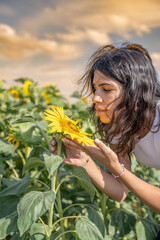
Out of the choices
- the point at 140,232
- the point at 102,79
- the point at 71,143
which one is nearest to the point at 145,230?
the point at 140,232

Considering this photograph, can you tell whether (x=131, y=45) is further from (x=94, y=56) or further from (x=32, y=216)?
(x=32, y=216)

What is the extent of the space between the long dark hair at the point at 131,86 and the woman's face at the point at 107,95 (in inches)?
0.6

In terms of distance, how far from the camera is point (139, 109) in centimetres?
139

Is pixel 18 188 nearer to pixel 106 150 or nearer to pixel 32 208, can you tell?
pixel 32 208

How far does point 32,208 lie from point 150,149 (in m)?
0.66

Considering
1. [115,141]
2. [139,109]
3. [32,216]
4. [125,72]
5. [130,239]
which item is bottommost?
[130,239]

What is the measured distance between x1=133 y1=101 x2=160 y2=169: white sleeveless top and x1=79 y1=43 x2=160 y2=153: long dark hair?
36 millimetres

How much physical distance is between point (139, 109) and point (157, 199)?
0.36 meters

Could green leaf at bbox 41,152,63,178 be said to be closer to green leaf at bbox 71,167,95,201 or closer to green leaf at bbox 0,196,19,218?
green leaf at bbox 71,167,95,201

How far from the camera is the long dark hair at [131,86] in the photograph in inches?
51.9

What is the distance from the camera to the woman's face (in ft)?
4.23

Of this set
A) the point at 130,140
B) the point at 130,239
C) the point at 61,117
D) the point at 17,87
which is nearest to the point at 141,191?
the point at 130,140

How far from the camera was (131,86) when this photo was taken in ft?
4.30

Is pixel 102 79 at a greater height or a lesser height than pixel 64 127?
greater
